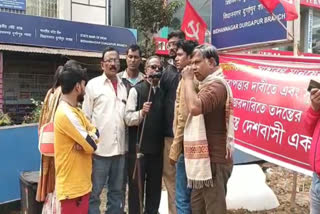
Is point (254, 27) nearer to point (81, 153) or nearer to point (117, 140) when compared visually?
point (117, 140)

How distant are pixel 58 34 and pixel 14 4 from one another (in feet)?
4.65

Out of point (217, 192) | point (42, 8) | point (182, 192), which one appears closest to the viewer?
point (217, 192)

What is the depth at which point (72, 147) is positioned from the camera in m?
3.02

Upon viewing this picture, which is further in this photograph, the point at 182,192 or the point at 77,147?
the point at 182,192

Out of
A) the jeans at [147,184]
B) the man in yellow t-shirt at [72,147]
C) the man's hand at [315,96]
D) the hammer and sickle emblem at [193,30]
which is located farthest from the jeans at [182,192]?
the hammer and sickle emblem at [193,30]

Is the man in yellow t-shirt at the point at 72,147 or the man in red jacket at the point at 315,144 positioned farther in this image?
the man in yellow t-shirt at the point at 72,147

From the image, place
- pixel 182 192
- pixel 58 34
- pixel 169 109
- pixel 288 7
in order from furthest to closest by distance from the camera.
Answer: pixel 58 34 < pixel 169 109 < pixel 288 7 < pixel 182 192

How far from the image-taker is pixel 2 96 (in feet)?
30.2

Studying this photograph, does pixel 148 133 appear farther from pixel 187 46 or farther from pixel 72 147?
pixel 72 147

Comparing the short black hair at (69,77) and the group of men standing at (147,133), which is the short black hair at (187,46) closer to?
the group of men standing at (147,133)

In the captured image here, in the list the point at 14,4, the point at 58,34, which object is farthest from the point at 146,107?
the point at 14,4

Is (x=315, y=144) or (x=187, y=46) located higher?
(x=187, y=46)

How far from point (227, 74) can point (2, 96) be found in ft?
20.6

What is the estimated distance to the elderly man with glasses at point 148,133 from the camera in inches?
154
